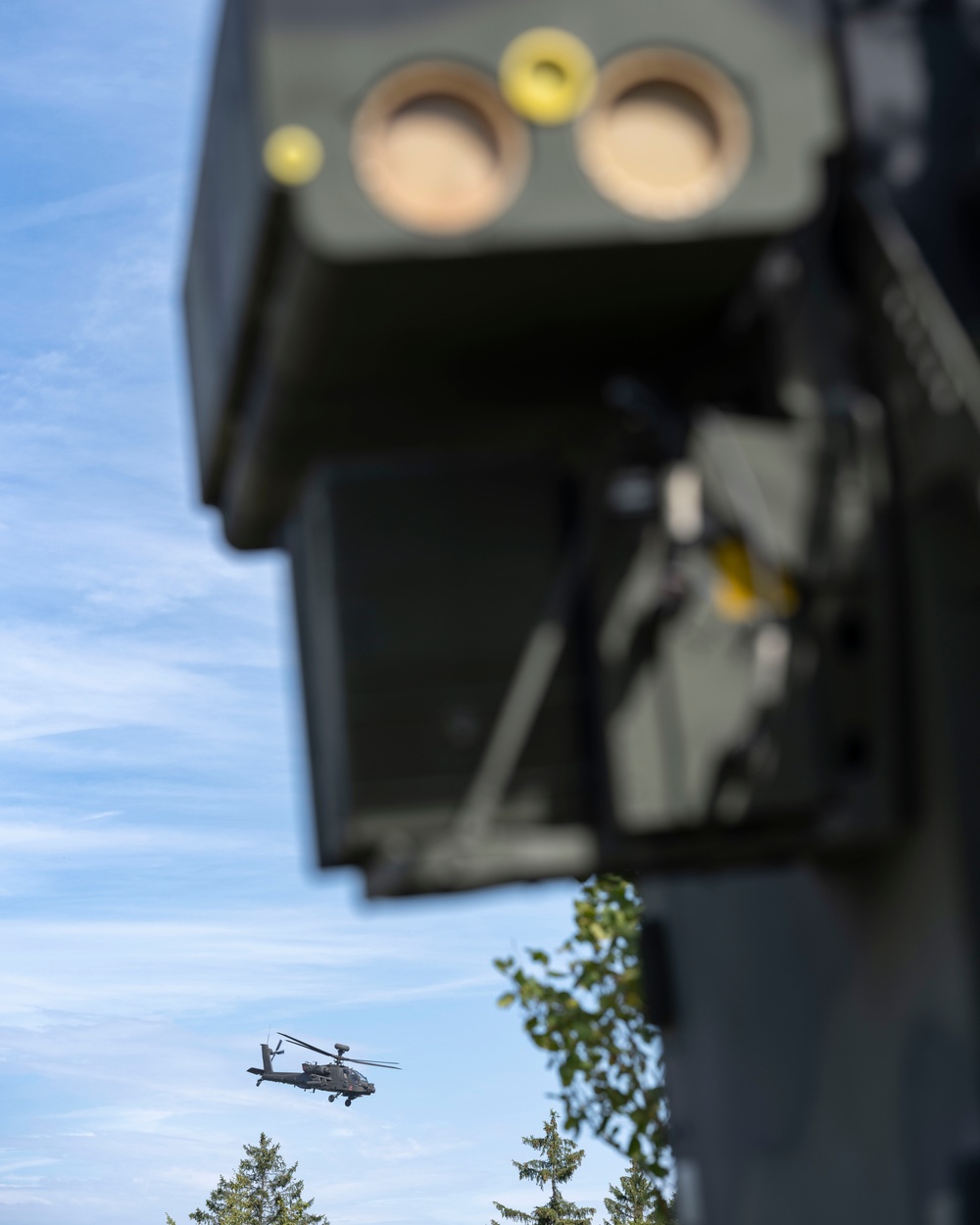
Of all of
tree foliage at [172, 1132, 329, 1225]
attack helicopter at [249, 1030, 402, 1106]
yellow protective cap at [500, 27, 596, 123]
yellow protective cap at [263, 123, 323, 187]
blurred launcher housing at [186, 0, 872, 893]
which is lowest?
tree foliage at [172, 1132, 329, 1225]

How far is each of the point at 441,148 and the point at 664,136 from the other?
601 mm

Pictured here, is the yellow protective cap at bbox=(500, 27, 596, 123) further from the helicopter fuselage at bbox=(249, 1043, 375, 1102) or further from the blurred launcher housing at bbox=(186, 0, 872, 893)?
the helicopter fuselage at bbox=(249, 1043, 375, 1102)

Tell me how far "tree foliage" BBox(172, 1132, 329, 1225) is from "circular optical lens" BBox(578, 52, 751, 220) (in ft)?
178

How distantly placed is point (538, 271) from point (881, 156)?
1.61m

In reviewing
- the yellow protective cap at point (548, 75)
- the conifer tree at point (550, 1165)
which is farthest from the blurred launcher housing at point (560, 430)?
the conifer tree at point (550, 1165)

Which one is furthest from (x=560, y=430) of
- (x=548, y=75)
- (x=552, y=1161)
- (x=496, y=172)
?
(x=552, y=1161)

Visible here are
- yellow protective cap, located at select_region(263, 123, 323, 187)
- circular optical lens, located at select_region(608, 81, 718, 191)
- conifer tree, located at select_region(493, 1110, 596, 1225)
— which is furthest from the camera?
conifer tree, located at select_region(493, 1110, 596, 1225)

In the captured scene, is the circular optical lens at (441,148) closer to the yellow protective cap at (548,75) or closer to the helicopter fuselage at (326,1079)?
the yellow protective cap at (548,75)

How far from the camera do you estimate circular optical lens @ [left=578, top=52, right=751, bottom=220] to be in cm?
422

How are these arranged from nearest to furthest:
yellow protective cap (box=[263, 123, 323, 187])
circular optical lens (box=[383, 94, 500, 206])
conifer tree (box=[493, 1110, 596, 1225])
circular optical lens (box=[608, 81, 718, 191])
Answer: yellow protective cap (box=[263, 123, 323, 187]) → circular optical lens (box=[383, 94, 500, 206]) → circular optical lens (box=[608, 81, 718, 191]) → conifer tree (box=[493, 1110, 596, 1225])

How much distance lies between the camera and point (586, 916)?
10.3 meters

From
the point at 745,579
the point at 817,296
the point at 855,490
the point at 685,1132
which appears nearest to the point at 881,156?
the point at 817,296

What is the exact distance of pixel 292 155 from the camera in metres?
4.05

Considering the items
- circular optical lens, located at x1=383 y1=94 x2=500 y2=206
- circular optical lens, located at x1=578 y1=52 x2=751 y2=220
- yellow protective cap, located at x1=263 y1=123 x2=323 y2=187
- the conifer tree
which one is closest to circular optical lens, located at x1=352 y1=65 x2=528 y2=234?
circular optical lens, located at x1=383 y1=94 x2=500 y2=206
